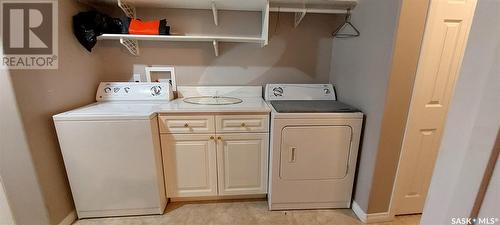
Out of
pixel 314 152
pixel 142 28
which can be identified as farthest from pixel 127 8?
pixel 314 152

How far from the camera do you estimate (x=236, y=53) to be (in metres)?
2.12

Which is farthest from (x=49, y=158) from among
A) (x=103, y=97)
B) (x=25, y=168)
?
(x=103, y=97)

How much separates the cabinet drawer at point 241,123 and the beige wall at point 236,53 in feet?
2.08

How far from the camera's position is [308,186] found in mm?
1754

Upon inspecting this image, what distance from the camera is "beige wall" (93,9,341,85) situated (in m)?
2.03

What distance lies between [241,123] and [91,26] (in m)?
1.44

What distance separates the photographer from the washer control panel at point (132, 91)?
77.5 inches

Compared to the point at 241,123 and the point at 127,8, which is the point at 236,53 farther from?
the point at 127,8

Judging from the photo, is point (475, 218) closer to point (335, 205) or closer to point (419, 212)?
point (335, 205)

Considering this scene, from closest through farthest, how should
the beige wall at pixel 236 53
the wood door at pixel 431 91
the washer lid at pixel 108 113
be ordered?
the wood door at pixel 431 91
the washer lid at pixel 108 113
the beige wall at pixel 236 53

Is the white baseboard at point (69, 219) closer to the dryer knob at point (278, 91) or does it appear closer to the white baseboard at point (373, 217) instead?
the dryer knob at point (278, 91)

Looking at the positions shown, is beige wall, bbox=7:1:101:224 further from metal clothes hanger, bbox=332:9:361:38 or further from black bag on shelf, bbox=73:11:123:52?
metal clothes hanger, bbox=332:9:361:38

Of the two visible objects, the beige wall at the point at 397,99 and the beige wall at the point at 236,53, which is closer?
the beige wall at the point at 397,99

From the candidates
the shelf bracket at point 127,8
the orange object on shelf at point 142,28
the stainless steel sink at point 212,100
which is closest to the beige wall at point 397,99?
the stainless steel sink at point 212,100
